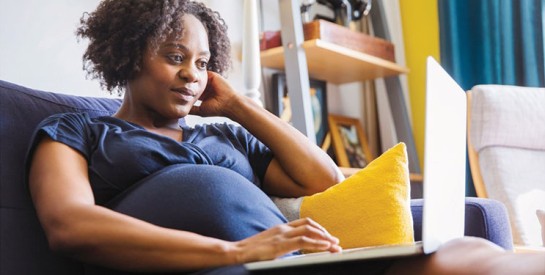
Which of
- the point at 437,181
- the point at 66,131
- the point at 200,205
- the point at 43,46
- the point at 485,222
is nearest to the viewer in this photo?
the point at 437,181

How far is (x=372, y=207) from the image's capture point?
49.2 inches

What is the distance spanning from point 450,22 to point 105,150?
1.96 m

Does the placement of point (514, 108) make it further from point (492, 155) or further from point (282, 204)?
point (282, 204)

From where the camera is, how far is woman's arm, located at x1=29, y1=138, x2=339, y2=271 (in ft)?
3.06

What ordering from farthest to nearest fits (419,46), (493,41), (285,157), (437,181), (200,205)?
(419,46)
(493,41)
(285,157)
(200,205)
(437,181)

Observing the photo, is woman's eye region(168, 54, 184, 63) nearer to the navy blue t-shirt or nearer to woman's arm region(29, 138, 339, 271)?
the navy blue t-shirt

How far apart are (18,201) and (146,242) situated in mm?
368

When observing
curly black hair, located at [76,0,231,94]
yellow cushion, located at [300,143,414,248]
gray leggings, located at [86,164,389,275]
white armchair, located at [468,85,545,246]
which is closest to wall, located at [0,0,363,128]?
curly black hair, located at [76,0,231,94]

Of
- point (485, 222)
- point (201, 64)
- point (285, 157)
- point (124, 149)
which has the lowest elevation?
point (485, 222)

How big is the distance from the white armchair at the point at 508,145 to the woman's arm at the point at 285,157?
839 mm

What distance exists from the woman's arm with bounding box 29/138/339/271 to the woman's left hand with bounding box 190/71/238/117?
537 millimetres

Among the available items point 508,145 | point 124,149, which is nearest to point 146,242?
point 124,149

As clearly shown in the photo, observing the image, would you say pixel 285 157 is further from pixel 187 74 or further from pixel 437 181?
pixel 437 181

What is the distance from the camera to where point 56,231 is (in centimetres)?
98
